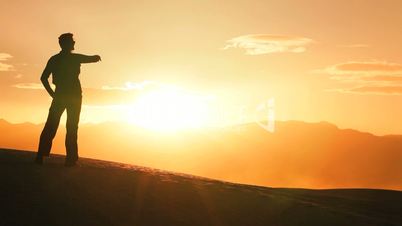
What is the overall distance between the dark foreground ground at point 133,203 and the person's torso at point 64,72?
171 centimetres

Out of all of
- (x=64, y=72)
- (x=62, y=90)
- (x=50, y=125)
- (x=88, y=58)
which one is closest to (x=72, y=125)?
(x=50, y=125)

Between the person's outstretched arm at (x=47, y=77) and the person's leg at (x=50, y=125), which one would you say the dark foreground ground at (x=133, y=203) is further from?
the person's outstretched arm at (x=47, y=77)

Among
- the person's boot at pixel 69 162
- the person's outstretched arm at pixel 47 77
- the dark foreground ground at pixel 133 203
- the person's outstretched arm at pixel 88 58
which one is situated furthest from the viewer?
the person's outstretched arm at pixel 88 58

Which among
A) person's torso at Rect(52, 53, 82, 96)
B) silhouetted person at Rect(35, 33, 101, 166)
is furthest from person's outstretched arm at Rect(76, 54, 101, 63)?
person's torso at Rect(52, 53, 82, 96)

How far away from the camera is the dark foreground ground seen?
22.9 ft

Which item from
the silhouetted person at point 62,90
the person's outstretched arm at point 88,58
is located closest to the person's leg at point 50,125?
the silhouetted person at point 62,90

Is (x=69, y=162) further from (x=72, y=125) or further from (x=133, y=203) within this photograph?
(x=133, y=203)

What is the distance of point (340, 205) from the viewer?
11438 millimetres

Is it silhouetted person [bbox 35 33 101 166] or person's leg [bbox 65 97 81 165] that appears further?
person's leg [bbox 65 97 81 165]

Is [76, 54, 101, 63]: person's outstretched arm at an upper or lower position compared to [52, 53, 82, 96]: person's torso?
upper

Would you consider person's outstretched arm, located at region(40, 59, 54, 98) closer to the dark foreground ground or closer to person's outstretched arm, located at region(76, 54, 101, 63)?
person's outstretched arm, located at region(76, 54, 101, 63)

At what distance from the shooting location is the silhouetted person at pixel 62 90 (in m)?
10.3

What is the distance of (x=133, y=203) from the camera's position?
26.1ft

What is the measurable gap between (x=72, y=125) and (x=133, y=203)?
3.35m
